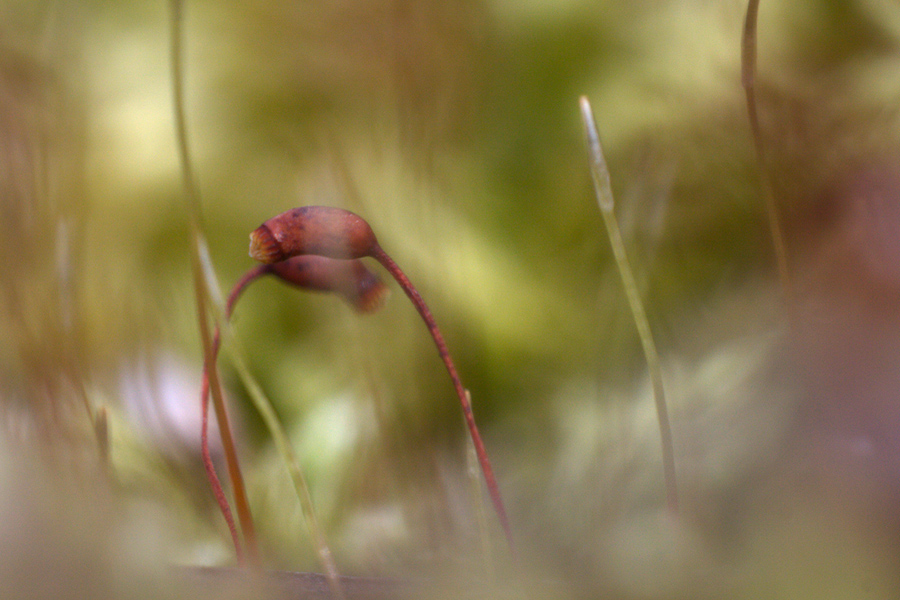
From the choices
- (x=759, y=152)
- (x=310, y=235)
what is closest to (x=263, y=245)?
(x=310, y=235)

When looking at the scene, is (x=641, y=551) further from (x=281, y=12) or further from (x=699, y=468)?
(x=281, y=12)

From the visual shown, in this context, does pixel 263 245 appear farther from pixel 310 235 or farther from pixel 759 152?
pixel 759 152

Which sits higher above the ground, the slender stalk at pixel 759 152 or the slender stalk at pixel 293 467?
the slender stalk at pixel 759 152

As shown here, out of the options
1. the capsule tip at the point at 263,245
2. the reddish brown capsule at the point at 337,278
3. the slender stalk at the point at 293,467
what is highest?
the capsule tip at the point at 263,245

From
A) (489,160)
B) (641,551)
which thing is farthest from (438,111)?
(641,551)
